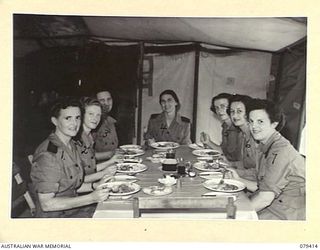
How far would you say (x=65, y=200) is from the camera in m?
1.06

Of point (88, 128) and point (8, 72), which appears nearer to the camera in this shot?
point (8, 72)

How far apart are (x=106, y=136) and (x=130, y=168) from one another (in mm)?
106

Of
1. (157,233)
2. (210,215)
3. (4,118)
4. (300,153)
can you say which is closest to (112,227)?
(157,233)

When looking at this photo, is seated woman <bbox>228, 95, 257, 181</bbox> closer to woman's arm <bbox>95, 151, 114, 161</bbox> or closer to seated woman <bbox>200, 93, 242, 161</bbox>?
seated woman <bbox>200, 93, 242, 161</bbox>

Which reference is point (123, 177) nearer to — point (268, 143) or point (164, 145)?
point (164, 145)

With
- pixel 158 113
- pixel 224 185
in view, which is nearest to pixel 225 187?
pixel 224 185

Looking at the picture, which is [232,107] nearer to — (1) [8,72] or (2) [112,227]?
(2) [112,227]

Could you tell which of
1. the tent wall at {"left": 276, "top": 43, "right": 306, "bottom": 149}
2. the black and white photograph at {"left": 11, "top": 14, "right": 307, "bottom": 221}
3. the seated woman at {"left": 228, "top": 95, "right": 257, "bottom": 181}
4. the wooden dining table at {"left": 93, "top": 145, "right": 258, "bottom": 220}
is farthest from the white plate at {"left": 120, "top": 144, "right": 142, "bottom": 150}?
the tent wall at {"left": 276, "top": 43, "right": 306, "bottom": 149}

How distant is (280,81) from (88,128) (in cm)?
47

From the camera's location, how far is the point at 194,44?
3.50 feet

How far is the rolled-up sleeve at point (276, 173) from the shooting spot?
1051 mm

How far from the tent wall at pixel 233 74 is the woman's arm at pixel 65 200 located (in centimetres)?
30

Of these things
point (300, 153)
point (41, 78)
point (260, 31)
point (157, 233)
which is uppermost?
point (260, 31)

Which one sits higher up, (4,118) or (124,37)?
(124,37)
